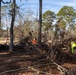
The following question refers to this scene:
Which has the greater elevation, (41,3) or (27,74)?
(41,3)

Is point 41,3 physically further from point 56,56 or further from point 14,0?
point 56,56

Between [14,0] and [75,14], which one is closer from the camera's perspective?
[14,0]

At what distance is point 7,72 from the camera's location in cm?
1016

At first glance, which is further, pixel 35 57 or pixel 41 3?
pixel 41 3

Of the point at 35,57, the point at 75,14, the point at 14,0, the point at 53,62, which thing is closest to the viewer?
the point at 53,62

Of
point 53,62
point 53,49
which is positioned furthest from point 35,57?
point 53,62

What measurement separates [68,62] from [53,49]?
3.09 ft

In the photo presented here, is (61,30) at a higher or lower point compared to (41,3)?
lower

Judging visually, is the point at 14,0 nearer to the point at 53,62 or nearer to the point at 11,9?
the point at 11,9

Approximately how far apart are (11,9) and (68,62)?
650 centimetres

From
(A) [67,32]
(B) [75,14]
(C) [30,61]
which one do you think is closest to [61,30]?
(A) [67,32]

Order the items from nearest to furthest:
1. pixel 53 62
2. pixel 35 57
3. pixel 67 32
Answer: pixel 53 62
pixel 35 57
pixel 67 32

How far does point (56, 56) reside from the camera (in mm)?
12523

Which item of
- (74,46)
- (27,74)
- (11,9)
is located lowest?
(27,74)
